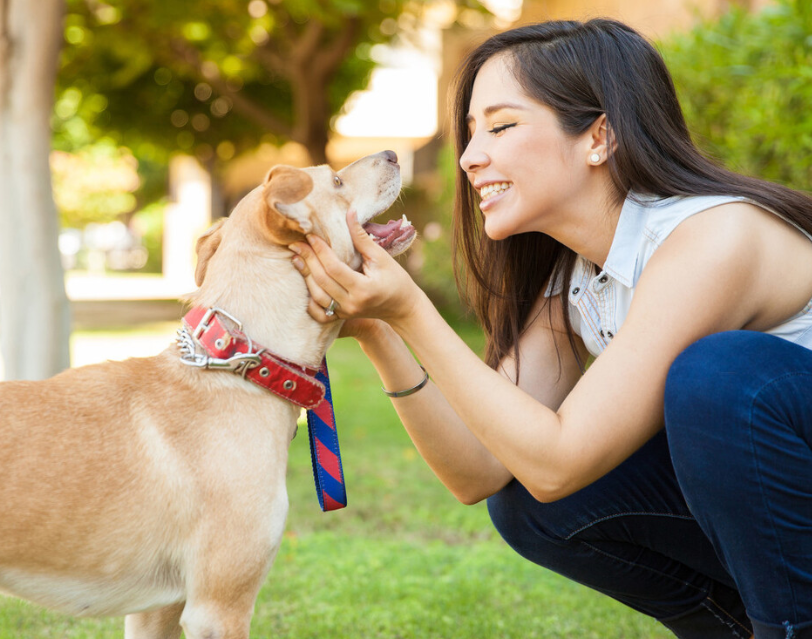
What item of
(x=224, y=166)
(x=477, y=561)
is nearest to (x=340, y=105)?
(x=224, y=166)

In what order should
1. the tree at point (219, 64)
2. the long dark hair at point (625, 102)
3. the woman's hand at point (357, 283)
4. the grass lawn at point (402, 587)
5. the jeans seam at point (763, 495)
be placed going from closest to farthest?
the jeans seam at point (763, 495)
the woman's hand at point (357, 283)
the long dark hair at point (625, 102)
the grass lawn at point (402, 587)
the tree at point (219, 64)

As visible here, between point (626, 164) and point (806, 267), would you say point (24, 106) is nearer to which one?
point (626, 164)

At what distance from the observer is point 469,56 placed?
273cm

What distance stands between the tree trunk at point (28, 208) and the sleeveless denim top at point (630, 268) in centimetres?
410

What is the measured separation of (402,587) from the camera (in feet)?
11.8

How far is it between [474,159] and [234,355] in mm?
911

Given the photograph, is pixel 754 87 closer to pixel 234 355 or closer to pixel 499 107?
pixel 499 107

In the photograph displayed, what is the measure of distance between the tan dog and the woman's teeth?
55 centimetres

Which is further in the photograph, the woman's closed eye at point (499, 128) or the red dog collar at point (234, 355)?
the woman's closed eye at point (499, 128)

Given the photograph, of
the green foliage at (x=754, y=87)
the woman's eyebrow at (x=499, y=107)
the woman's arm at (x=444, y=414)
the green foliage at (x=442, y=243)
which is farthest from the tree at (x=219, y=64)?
the woman's arm at (x=444, y=414)

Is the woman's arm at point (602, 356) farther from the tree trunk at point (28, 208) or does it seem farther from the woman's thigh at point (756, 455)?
the tree trunk at point (28, 208)

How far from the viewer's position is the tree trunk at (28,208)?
5488mm

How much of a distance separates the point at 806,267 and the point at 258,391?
156cm

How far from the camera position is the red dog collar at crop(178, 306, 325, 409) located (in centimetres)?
219
